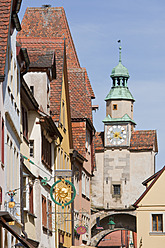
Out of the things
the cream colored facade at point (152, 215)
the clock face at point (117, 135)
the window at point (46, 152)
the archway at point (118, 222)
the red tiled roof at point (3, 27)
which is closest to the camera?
the red tiled roof at point (3, 27)

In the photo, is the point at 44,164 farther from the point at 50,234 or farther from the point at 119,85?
the point at 119,85

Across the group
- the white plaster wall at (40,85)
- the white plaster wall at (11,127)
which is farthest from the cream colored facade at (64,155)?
the white plaster wall at (11,127)

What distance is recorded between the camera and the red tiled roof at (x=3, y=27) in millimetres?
15039

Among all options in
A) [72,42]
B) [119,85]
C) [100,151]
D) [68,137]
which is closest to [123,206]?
[100,151]

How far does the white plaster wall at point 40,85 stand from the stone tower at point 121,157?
146 ft

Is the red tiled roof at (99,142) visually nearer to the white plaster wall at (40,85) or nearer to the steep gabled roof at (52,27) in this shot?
the steep gabled roof at (52,27)

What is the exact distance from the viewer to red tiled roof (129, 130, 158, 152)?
73.2 meters

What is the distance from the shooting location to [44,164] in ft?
90.4

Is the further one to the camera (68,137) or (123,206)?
(123,206)

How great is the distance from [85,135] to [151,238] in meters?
6.61

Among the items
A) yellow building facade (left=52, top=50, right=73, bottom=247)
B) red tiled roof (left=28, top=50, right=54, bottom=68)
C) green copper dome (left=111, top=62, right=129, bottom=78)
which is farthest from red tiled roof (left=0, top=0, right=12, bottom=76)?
green copper dome (left=111, top=62, right=129, bottom=78)

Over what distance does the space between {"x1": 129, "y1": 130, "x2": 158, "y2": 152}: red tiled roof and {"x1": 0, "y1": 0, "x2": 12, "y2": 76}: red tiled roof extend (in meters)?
57.5

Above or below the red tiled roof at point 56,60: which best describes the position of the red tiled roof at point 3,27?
below

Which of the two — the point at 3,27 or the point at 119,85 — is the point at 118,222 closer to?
the point at 119,85
